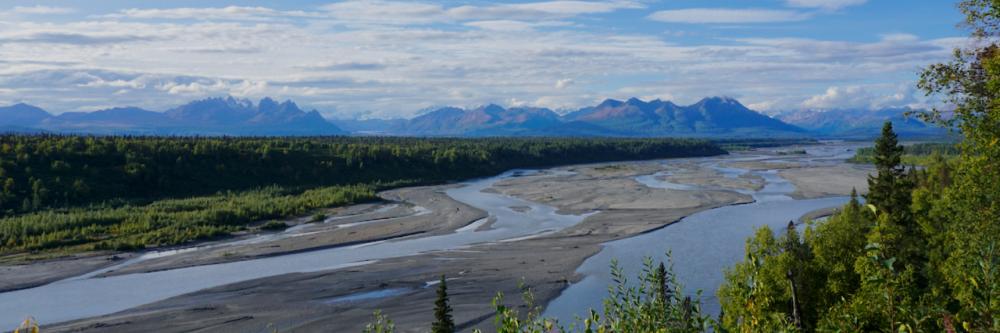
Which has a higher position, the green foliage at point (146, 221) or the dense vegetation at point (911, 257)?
the dense vegetation at point (911, 257)

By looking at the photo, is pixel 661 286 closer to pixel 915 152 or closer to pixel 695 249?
pixel 695 249

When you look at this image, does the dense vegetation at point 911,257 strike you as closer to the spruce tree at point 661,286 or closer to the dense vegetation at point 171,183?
the spruce tree at point 661,286

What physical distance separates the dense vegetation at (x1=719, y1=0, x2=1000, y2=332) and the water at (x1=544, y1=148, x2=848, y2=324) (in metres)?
7.55

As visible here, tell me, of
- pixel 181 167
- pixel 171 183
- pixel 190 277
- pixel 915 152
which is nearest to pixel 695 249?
pixel 190 277

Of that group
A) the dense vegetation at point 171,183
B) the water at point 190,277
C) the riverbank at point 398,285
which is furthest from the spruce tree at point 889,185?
the dense vegetation at point 171,183

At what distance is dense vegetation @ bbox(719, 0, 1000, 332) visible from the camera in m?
7.35

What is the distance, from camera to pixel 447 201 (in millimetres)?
77375

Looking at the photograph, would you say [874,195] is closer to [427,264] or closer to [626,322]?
[427,264]

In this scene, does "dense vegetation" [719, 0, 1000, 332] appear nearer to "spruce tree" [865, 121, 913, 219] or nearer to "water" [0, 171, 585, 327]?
"spruce tree" [865, 121, 913, 219]

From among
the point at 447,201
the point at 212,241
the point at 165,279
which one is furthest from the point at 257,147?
the point at 165,279

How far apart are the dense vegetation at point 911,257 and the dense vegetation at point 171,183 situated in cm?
4326

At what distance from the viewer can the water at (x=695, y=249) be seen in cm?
3444

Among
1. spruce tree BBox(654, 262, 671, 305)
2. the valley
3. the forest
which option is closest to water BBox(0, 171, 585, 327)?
the valley

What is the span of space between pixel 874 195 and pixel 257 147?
291 feet
